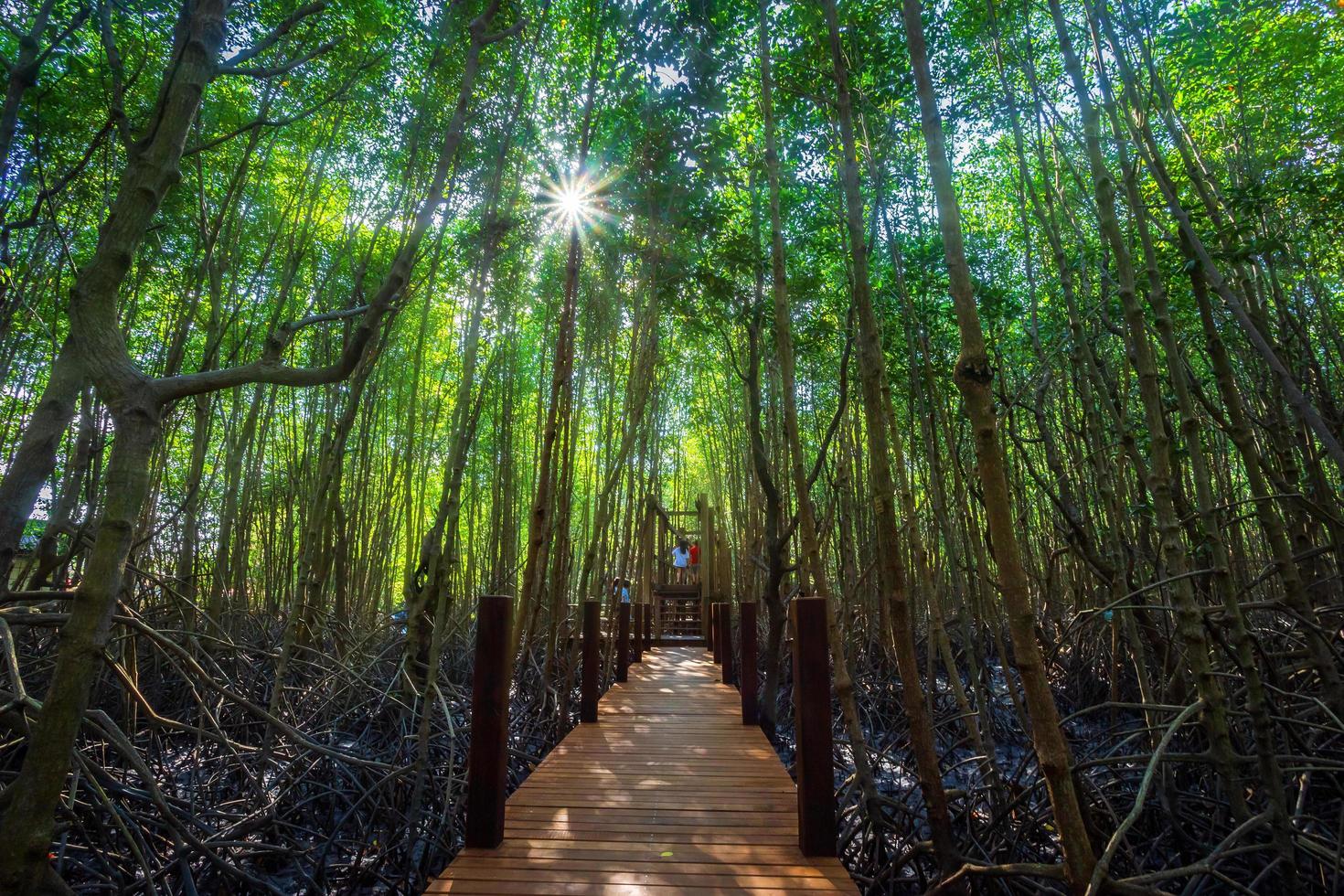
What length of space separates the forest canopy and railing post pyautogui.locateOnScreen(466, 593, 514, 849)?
83 mm

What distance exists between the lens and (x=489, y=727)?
209 cm

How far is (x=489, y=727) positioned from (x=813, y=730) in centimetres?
108

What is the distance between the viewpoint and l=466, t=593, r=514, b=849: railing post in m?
2.05

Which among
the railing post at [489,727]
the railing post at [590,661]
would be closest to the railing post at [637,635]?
the railing post at [590,661]

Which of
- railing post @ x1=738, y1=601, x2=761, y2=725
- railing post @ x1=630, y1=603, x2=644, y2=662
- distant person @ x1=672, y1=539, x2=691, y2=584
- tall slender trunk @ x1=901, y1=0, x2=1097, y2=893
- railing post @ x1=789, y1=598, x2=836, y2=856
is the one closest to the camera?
tall slender trunk @ x1=901, y1=0, x2=1097, y2=893

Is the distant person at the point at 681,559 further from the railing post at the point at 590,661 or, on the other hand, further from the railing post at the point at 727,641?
the railing post at the point at 590,661

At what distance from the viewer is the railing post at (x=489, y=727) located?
2.05m

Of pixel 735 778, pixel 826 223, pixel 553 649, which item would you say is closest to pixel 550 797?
pixel 735 778

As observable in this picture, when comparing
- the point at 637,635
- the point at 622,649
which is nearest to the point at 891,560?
the point at 622,649

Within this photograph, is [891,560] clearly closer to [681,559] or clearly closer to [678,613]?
[678,613]

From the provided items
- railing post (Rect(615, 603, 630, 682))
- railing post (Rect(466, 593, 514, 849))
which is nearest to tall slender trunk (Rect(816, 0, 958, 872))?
railing post (Rect(466, 593, 514, 849))

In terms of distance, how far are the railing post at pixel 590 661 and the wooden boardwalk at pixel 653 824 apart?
0.46 ft

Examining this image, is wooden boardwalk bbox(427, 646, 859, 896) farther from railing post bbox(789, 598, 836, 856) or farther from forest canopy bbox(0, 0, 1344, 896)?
forest canopy bbox(0, 0, 1344, 896)

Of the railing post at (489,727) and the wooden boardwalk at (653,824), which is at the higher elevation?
the railing post at (489,727)
